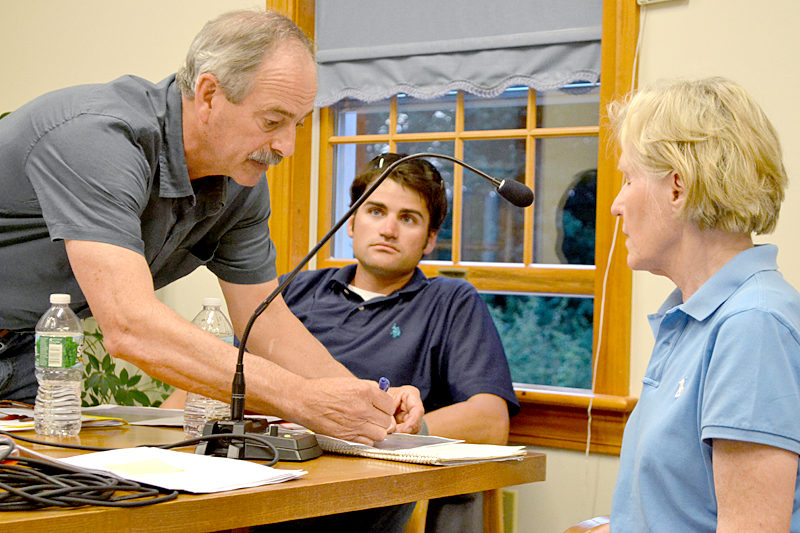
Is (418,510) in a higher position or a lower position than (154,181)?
lower

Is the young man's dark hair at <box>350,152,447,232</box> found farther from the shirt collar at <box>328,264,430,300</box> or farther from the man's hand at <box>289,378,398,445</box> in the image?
the man's hand at <box>289,378,398,445</box>

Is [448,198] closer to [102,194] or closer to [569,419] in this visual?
[569,419]

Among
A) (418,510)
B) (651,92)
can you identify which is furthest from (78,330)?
(651,92)

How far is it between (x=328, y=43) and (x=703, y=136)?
6.86ft

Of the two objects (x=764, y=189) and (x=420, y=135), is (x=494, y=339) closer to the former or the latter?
(x=420, y=135)

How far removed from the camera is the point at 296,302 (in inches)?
101

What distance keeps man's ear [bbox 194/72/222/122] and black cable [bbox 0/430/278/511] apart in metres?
0.84

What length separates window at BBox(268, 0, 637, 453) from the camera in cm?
245

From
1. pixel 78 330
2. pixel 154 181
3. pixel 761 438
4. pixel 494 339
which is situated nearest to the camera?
pixel 761 438

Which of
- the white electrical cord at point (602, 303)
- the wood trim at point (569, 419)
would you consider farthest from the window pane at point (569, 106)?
the wood trim at point (569, 419)

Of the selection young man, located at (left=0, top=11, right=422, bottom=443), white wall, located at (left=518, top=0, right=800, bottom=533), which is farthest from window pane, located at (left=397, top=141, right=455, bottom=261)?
young man, located at (left=0, top=11, right=422, bottom=443)

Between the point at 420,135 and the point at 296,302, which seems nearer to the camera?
the point at 296,302

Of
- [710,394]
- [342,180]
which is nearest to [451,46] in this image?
[342,180]

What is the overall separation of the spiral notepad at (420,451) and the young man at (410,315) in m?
0.51
